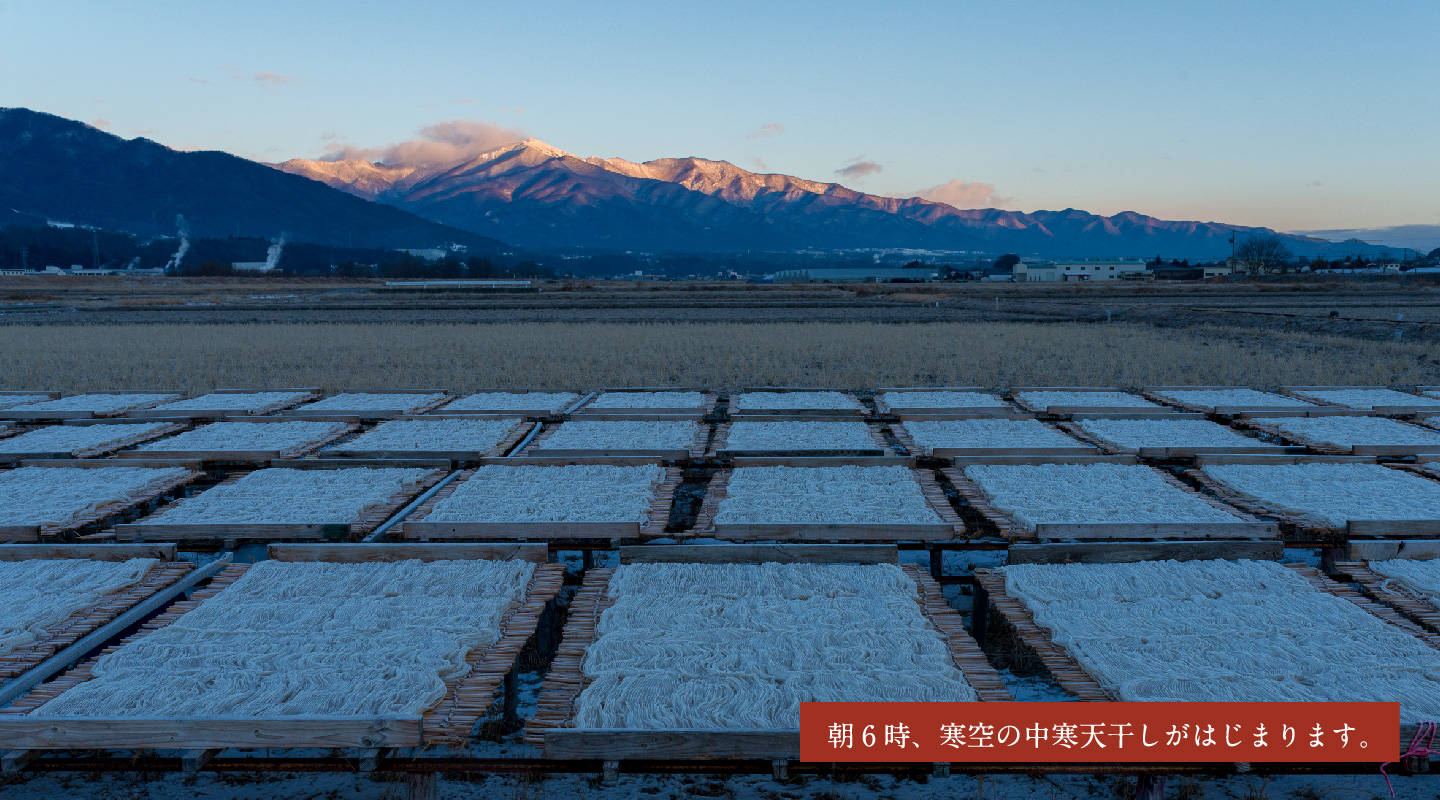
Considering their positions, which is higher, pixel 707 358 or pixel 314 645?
pixel 707 358

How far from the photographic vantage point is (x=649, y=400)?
1213 centimetres

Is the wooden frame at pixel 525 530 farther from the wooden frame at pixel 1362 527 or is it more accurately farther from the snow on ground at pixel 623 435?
the wooden frame at pixel 1362 527

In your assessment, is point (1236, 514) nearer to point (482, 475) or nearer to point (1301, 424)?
point (1301, 424)

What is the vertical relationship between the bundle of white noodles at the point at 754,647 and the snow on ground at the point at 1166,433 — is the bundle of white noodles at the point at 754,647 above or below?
below

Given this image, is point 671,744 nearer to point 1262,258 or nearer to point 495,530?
point 495,530

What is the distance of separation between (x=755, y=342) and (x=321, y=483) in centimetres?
1571

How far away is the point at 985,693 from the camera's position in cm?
402

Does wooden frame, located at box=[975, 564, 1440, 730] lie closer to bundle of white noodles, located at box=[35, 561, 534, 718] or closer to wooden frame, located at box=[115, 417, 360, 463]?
bundle of white noodles, located at box=[35, 561, 534, 718]

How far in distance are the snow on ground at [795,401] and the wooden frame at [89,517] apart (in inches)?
256

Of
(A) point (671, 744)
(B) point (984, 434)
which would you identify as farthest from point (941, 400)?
(A) point (671, 744)

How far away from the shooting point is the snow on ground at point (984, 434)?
9055mm

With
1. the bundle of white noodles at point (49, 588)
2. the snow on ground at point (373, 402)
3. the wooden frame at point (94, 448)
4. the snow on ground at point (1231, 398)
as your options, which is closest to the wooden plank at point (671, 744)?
the bundle of white noodles at point (49, 588)

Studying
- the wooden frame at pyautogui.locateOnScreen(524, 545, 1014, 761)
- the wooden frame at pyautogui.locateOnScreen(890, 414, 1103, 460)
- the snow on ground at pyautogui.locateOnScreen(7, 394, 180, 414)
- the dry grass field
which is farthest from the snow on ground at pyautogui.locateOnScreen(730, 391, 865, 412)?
the snow on ground at pyautogui.locateOnScreen(7, 394, 180, 414)

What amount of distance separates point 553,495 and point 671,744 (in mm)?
3819
